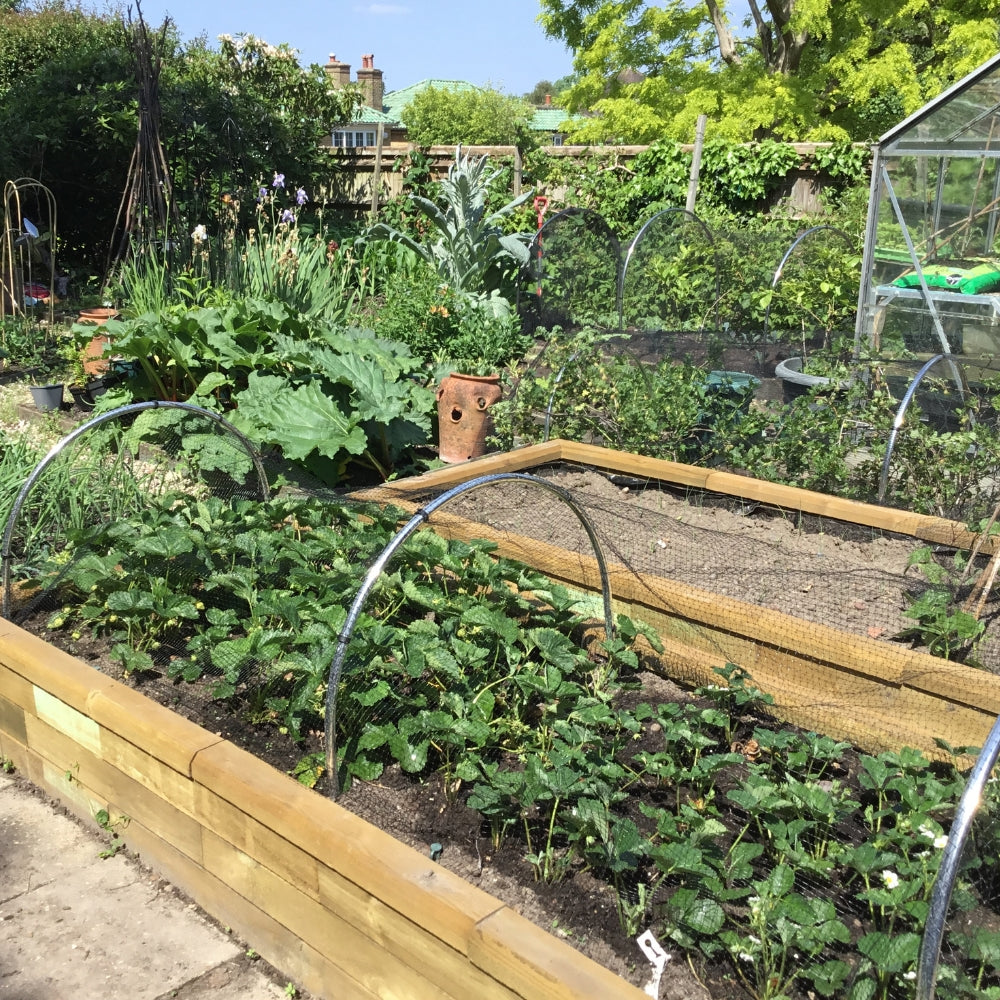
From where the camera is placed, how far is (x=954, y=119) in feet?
19.1

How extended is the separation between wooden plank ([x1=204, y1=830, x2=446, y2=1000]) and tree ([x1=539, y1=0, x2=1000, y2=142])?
14257mm

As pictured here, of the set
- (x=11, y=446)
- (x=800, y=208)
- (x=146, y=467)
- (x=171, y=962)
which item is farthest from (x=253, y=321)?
(x=800, y=208)

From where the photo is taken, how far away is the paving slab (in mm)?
2363

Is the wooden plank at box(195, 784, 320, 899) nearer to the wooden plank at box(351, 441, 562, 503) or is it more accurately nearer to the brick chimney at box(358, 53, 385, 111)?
the wooden plank at box(351, 441, 562, 503)

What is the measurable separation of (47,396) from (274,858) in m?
4.99

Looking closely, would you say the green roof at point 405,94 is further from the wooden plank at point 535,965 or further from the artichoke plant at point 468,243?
the wooden plank at point 535,965

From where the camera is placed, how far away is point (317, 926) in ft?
7.55

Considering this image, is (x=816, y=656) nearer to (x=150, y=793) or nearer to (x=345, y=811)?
(x=345, y=811)

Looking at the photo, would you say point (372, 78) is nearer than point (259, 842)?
No

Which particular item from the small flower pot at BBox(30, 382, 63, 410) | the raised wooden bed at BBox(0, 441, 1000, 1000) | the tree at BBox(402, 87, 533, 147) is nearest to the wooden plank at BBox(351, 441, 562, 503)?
the raised wooden bed at BBox(0, 441, 1000, 1000)

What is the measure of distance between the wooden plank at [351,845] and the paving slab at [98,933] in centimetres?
41

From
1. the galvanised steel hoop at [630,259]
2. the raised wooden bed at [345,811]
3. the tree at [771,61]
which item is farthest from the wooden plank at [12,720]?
the tree at [771,61]

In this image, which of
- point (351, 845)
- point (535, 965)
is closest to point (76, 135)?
point (351, 845)

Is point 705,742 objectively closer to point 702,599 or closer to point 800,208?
point 702,599
